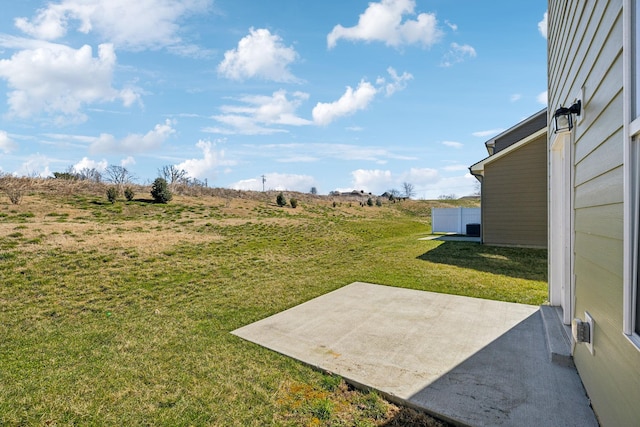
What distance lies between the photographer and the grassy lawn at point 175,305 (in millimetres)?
2389

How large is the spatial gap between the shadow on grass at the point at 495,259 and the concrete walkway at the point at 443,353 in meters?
2.73

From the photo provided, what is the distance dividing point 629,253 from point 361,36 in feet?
29.6

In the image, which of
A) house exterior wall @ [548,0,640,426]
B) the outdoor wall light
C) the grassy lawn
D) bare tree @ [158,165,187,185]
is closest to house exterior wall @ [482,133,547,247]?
the grassy lawn

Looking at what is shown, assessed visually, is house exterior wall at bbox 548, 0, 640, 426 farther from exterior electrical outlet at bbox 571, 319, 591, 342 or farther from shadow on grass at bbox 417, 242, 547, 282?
shadow on grass at bbox 417, 242, 547, 282

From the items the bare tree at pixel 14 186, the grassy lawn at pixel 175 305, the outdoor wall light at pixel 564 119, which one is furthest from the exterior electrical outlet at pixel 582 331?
the bare tree at pixel 14 186

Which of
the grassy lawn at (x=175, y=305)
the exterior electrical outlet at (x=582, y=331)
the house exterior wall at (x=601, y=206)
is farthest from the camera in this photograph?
the grassy lawn at (x=175, y=305)

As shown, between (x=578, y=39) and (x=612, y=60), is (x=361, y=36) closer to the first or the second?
(x=578, y=39)

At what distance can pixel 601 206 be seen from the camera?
1.90 meters

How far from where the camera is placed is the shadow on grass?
22.7ft

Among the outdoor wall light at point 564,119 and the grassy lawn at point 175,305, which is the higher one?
the outdoor wall light at point 564,119

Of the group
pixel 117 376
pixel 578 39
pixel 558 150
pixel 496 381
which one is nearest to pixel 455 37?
pixel 558 150

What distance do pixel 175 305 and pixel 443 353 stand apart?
169 inches

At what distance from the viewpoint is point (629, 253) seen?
1379mm

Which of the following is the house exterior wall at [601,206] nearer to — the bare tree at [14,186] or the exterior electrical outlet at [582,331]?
the exterior electrical outlet at [582,331]
